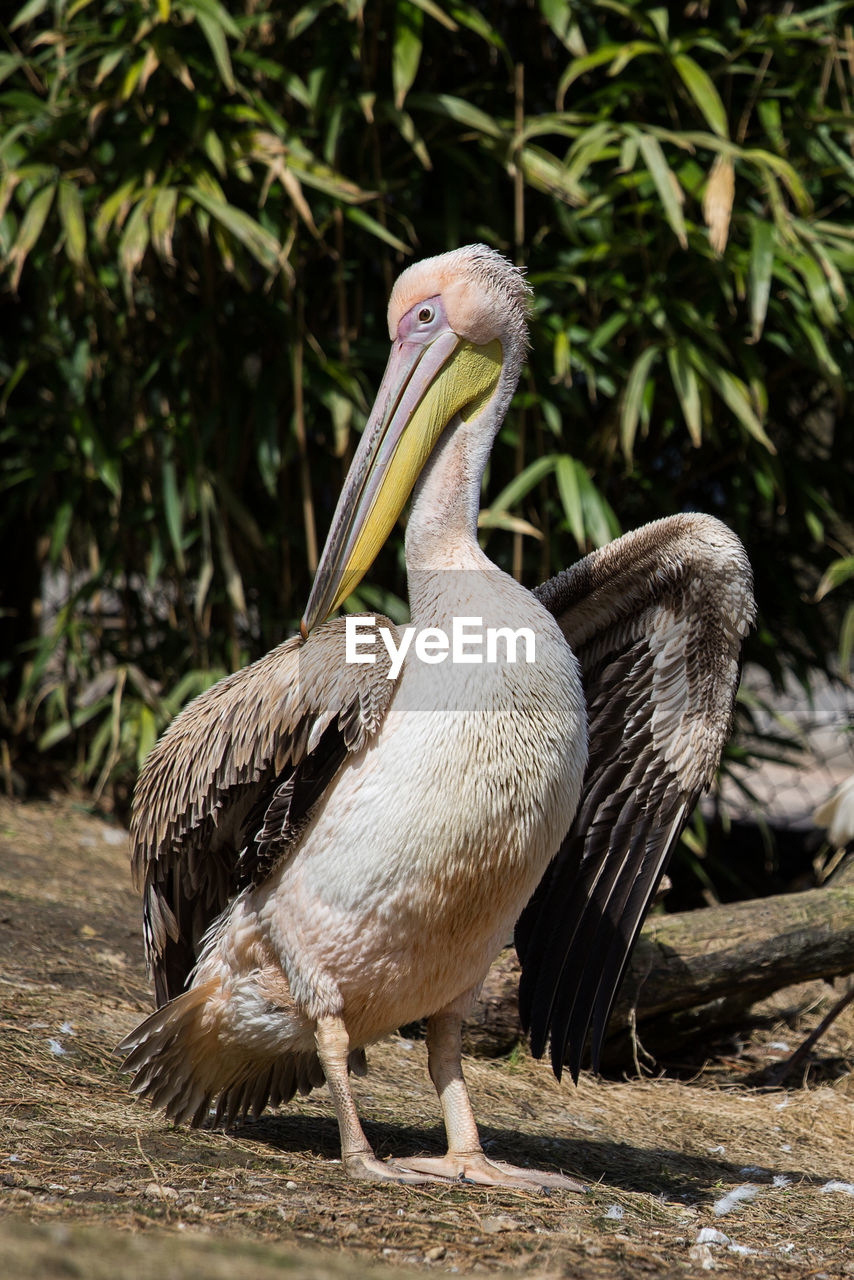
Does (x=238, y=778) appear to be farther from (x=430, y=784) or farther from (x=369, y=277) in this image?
(x=369, y=277)

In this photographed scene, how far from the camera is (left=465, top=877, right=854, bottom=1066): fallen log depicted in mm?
3893

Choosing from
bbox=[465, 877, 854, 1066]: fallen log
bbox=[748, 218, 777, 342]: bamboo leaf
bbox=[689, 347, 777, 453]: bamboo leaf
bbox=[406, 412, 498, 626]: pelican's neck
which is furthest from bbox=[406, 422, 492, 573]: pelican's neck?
bbox=[689, 347, 777, 453]: bamboo leaf

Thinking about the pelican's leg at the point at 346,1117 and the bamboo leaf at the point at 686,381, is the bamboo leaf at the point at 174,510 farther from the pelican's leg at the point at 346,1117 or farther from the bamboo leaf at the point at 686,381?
the pelican's leg at the point at 346,1117

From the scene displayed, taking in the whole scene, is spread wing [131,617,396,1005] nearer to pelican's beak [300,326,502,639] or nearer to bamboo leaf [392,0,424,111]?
pelican's beak [300,326,502,639]

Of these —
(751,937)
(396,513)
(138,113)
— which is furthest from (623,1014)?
(138,113)

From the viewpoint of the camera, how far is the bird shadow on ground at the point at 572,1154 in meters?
3.00

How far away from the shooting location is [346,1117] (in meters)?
2.72

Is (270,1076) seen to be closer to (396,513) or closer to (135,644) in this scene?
(396,513)

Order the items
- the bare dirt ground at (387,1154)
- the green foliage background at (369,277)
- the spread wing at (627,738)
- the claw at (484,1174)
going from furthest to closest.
Result: 1. the green foliage background at (369,277)
2. the spread wing at (627,738)
3. the claw at (484,1174)
4. the bare dirt ground at (387,1154)

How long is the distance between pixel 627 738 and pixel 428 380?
1.06 m

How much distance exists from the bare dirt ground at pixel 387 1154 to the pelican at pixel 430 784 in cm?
19

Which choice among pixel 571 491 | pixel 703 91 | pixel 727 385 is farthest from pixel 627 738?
pixel 703 91

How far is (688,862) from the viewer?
5.81 m

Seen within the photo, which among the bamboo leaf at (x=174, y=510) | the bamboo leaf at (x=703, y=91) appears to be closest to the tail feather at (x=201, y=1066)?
the bamboo leaf at (x=174, y=510)
